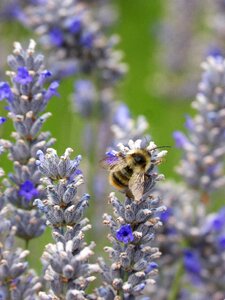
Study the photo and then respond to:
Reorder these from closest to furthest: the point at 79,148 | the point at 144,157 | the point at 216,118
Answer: the point at 144,157 < the point at 216,118 < the point at 79,148

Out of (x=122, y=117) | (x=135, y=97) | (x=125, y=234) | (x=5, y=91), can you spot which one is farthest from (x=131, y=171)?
Answer: (x=135, y=97)

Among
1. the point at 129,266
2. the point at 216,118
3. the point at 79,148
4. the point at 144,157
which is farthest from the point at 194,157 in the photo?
the point at 79,148

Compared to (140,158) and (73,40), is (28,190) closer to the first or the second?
(140,158)

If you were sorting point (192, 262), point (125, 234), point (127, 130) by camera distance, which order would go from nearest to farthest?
point (125, 234)
point (127, 130)
point (192, 262)

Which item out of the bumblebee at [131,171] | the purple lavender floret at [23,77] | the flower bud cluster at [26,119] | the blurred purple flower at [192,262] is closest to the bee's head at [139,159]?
the bumblebee at [131,171]

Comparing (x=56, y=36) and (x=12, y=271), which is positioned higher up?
(x=56, y=36)

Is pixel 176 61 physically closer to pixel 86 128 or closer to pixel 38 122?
pixel 86 128

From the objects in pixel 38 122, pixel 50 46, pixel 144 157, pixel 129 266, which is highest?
pixel 50 46
